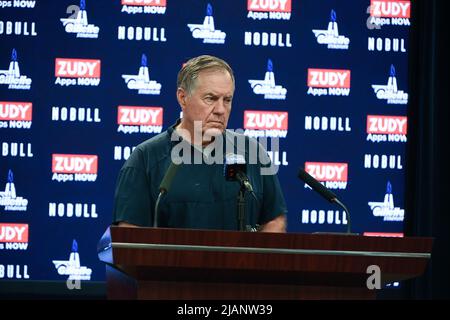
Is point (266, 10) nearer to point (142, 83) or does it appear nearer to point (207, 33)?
point (207, 33)

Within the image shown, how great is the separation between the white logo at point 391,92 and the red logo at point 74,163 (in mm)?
2133

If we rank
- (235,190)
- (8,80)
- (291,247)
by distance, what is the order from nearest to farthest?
(291,247) → (235,190) → (8,80)

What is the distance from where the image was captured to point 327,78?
6438 mm

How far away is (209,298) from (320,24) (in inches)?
156

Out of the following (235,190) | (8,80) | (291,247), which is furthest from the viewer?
(8,80)

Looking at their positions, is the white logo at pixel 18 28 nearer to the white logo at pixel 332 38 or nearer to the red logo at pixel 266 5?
the red logo at pixel 266 5

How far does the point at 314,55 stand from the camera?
6.45 meters

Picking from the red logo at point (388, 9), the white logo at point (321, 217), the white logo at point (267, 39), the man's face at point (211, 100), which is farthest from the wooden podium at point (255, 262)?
the red logo at point (388, 9)

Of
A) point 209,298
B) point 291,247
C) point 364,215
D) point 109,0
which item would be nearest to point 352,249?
point 291,247

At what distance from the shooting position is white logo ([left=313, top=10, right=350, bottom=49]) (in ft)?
21.2

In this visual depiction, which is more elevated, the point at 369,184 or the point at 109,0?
the point at 109,0

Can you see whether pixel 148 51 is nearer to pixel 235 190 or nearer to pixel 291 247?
pixel 235 190

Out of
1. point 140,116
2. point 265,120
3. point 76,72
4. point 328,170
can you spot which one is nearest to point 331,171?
point 328,170

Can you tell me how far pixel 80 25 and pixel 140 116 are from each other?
79 cm
